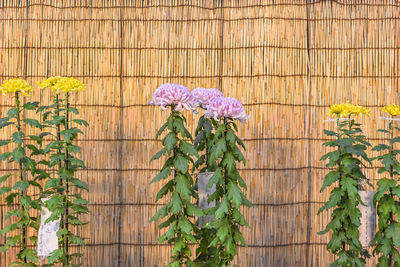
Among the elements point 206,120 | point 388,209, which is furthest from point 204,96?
point 388,209

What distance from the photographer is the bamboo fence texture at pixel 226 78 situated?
10.3ft

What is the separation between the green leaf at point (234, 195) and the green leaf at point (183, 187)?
0.66 feet

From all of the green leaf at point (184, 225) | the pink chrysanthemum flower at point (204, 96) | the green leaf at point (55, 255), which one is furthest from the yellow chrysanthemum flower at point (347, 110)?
the green leaf at point (55, 255)

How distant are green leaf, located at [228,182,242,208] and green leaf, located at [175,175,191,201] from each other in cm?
20

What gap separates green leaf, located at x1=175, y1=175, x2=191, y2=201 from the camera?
90.4 inches

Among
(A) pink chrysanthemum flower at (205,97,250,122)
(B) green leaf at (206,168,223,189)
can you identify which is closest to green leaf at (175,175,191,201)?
(B) green leaf at (206,168,223,189)

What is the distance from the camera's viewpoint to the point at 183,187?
2305mm

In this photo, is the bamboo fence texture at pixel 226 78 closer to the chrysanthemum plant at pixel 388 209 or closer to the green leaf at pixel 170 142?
the chrysanthemum plant at pixel 388 209

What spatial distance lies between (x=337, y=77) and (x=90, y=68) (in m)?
1.66

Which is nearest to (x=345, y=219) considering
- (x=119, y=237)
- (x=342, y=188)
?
(x=342, y=188)

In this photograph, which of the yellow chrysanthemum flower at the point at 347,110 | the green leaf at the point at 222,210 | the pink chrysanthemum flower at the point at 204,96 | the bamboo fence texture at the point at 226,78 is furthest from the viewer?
the bamboo fence texture at the point at 226,78

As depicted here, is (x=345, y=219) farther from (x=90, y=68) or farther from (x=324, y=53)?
(x=90, y=68)

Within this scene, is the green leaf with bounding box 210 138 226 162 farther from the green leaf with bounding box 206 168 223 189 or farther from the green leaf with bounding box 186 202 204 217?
the green leaf with bounding box 186 202 204 217

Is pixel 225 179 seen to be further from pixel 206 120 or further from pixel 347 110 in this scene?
pixel 347 110
